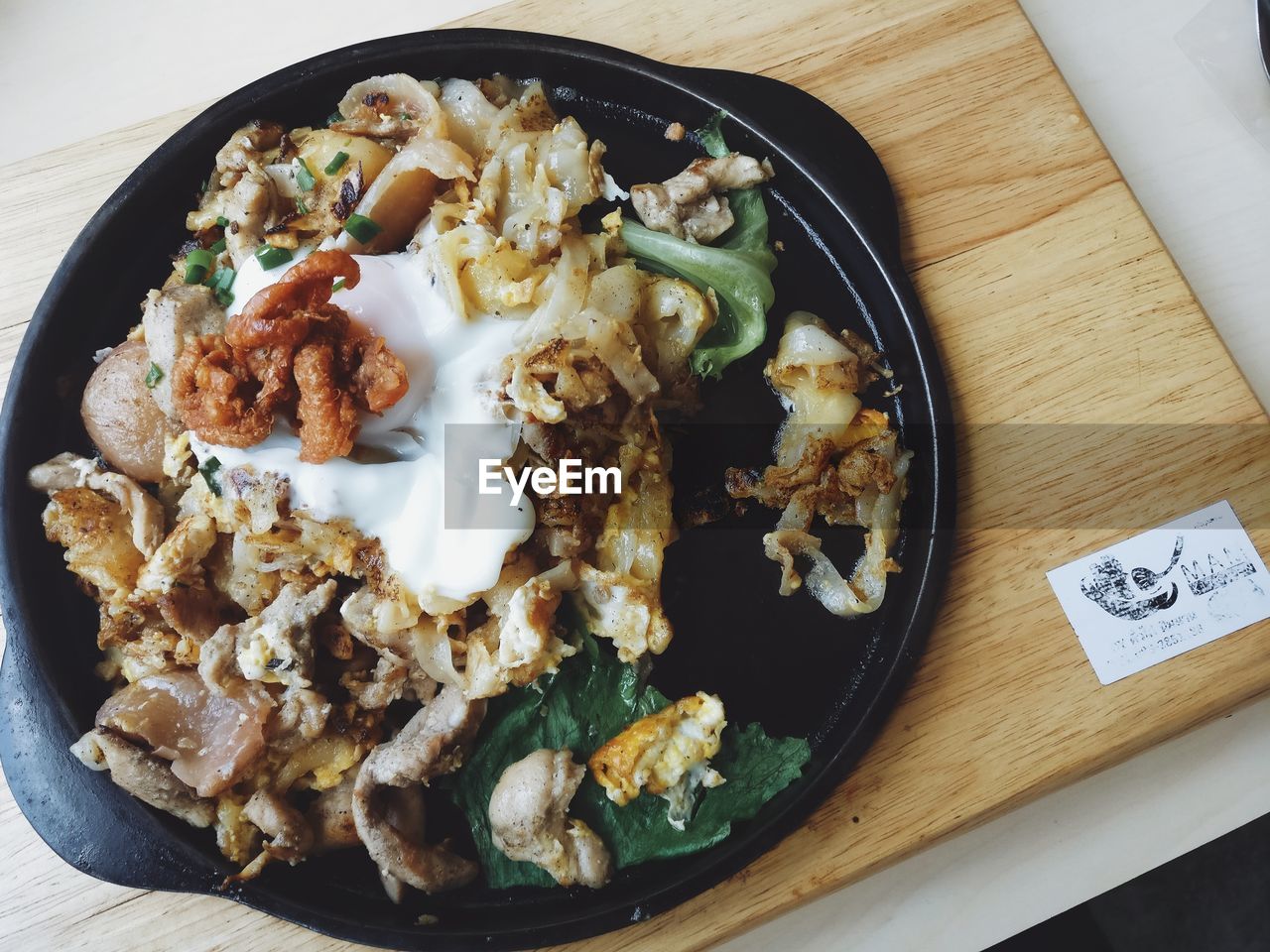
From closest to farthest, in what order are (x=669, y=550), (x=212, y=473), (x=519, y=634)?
(x=519, y=634), (x=212, y=473), (x=669, y=550)

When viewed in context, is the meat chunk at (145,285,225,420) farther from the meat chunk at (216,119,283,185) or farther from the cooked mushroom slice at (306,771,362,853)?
the cooked mushroom slice at (306,771,362,853)

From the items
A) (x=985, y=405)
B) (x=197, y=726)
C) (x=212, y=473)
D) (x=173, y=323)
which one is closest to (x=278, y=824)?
(x=197, y=726)

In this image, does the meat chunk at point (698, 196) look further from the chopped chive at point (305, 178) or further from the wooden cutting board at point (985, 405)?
the chopped chive at point (305, 178)

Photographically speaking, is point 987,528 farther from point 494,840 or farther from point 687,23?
point 687,23

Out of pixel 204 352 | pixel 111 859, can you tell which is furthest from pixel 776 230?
pixel 111 859

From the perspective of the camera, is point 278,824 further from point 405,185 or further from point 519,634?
point 405,185

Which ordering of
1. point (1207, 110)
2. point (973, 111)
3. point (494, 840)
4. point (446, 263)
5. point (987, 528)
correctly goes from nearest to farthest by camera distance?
point (446, 263), point (494, 840), point (987, 528), point (973, 111), point (1207, 110)
